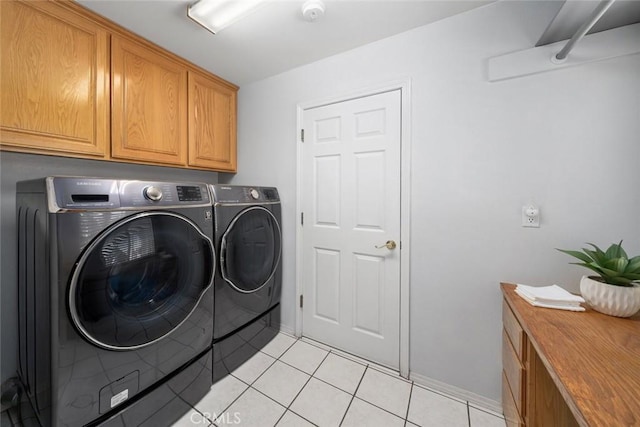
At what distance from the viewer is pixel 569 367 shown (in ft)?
2.14

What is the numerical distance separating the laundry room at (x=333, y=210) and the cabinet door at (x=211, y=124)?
0.03 m

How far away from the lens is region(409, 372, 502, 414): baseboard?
4.32ft

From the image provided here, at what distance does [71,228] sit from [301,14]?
1575 millimetres

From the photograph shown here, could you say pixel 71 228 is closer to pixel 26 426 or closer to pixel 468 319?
pixel 26 426

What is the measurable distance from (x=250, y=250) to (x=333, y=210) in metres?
0.69

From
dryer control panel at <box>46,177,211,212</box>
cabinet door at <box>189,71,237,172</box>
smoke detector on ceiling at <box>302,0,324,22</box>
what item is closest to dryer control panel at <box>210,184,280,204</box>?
dryer control panel at <box>46,177,211,212</box>

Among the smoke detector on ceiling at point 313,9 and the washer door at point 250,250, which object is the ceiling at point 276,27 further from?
the washer door at point 250,250

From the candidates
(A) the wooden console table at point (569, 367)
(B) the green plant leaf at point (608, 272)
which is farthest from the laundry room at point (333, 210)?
(B) the green plant leaf at point (608, 272)

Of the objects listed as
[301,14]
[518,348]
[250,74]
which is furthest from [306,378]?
[250,74]

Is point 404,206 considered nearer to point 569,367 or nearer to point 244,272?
point 569,367

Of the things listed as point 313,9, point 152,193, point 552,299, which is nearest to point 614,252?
point 552,299

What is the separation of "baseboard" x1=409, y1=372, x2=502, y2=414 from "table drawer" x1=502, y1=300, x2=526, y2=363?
0.47 meters

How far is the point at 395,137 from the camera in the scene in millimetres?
1576

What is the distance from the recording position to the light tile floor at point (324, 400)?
1.25 meters
